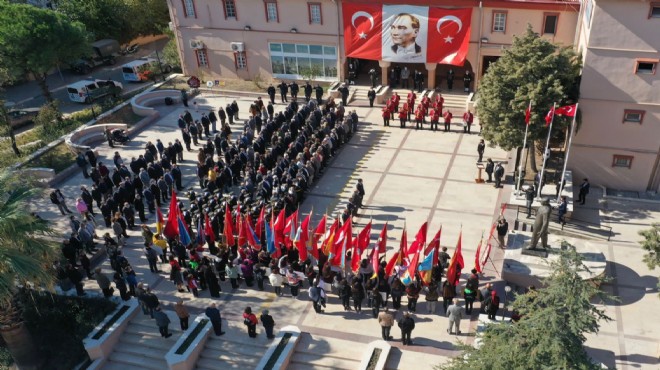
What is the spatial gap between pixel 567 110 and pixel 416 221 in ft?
23.6

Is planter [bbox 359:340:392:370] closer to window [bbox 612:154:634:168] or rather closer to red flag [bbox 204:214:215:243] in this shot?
red flag [bbox 204:214:215:243]

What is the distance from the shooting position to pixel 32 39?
33719 millimetres

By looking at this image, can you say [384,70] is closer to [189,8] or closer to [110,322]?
[189,8]

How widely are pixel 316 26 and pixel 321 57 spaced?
206 cm

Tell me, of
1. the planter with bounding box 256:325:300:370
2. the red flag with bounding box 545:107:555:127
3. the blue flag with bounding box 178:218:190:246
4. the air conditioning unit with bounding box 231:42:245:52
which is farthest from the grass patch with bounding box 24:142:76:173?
the red flag with bounding box 545:107:555:127

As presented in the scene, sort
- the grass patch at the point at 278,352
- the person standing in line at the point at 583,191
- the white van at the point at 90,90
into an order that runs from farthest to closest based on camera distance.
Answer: the white van at the point at 90,90 < the person standing in line at the point at 583,191 < the grass patch at the point at 278,352

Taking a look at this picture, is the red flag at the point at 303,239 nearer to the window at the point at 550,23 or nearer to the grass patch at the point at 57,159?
the grass patch at the point at 57,159

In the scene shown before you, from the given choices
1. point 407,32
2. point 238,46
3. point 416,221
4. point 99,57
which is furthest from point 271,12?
point 99,57

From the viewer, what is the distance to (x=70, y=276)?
68.4 feet

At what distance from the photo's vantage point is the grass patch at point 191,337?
1838 centimetres

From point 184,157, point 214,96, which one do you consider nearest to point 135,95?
point 214,96

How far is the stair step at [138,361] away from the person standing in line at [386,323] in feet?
22.7

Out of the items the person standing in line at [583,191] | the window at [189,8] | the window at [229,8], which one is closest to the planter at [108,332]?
the person standing in line at [583,191]

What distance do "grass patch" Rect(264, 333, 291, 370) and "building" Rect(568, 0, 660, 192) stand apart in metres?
15.3
